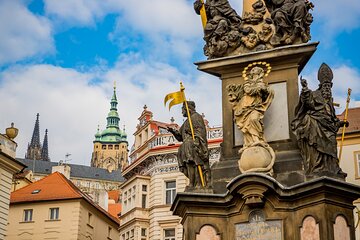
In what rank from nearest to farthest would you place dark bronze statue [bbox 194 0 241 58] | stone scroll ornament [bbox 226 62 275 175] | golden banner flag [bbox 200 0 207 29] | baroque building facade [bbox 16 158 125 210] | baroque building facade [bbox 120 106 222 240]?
1. stone scroll ornament [bbox 226 62 275 175]
2. dark bronze statue [bbox 194 0 241 58]
3. golden banner flag [bbox 200 0 207 29]
4. baroque building facade [bbox 120 106 222 240]
5. baroque building facade [bbox 16 158 125 210]

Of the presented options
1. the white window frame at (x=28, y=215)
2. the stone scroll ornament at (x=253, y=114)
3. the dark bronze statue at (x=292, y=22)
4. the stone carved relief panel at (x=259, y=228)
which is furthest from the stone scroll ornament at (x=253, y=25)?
the white window frame at (x=28, y=215)

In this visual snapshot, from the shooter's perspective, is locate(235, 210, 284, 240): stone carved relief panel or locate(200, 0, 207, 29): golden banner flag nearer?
locate(235, 210, 284, 240): stone carved relief panel

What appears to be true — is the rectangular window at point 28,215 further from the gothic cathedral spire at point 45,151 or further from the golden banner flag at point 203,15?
the gothic cathedral spire at point 45,151

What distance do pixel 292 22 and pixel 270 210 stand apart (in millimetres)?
3313

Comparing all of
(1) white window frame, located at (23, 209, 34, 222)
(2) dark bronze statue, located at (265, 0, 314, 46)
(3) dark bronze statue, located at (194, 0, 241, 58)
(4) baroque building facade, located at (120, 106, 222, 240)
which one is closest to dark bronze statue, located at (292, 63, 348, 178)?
(2) dark bronze statue, located at (265, 0, 314, 46)

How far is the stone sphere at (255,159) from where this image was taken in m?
10.2

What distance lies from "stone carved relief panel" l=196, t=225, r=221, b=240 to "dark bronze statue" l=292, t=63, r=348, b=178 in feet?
5.51

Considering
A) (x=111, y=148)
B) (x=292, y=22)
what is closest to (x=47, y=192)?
(x=292, y=22)

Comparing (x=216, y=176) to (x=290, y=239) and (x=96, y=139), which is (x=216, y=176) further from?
(x=96, y=139)

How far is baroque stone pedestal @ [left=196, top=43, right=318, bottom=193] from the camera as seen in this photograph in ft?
35.0

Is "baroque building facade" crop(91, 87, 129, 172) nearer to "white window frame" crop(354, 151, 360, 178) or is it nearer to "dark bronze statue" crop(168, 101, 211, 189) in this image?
"white window frame" crop(354, 151, 360, 178)

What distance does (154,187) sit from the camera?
32.6m

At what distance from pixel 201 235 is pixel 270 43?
3.48 metres

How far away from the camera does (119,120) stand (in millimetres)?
153625
